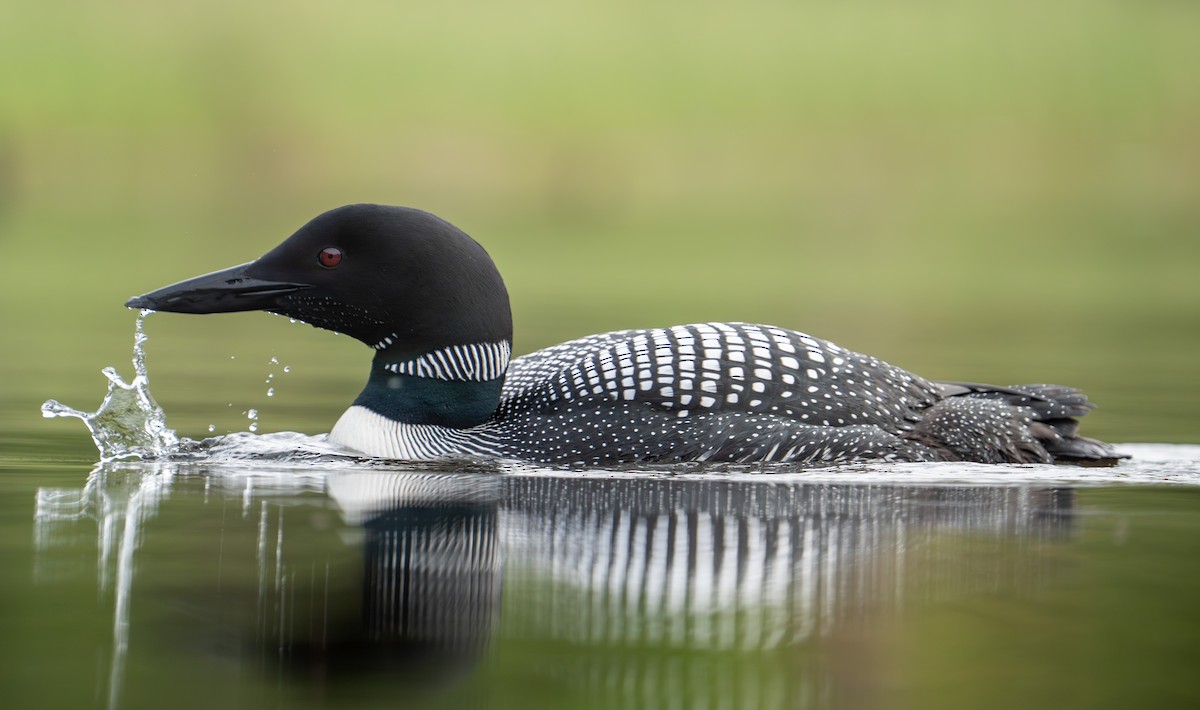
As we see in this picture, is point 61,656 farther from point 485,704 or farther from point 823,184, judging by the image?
point 823,184

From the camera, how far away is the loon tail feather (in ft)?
18.8

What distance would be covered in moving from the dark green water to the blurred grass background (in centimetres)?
151

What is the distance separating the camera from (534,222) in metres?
26.2

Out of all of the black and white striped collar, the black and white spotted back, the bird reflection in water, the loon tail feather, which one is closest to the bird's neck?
the black and white striped collar

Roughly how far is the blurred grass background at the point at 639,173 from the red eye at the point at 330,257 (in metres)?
0.84

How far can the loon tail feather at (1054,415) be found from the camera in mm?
5738

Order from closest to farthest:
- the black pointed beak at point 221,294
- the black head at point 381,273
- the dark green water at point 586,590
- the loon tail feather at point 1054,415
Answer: the dark green water at point 586,590 < the black pointed beak at point 221,294 < the black head at point 381,273 < the loon tail feather at point 1054,415

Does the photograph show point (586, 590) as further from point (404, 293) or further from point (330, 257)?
point (330, 257)

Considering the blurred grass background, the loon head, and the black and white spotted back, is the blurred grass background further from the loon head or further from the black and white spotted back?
the black and white spotted back

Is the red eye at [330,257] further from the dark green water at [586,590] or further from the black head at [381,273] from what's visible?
the dark green water at [586,590]

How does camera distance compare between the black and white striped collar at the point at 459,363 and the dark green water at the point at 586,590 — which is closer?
the dark green water at the point at 586,590

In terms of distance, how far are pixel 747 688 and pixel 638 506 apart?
1750mm

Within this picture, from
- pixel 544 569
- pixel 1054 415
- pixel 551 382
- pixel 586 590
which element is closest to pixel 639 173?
pixel 1054 415

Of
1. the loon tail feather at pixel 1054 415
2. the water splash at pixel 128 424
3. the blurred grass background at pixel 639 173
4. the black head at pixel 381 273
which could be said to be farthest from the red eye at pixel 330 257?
the loon tail feather at pixel 1054 415
